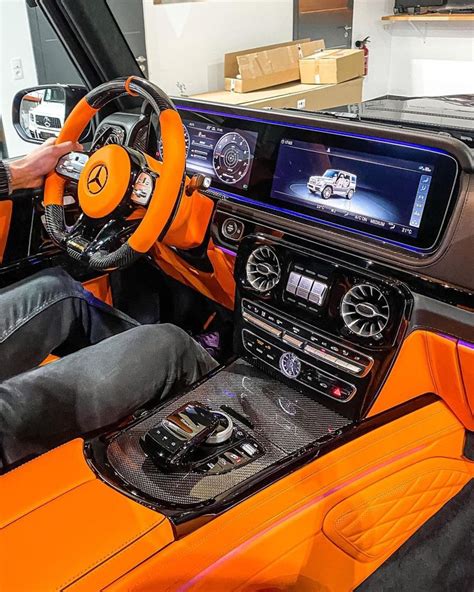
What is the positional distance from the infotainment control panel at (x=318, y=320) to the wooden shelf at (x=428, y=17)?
5133mm

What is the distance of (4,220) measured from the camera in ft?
5.80

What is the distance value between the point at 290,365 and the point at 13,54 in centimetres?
343

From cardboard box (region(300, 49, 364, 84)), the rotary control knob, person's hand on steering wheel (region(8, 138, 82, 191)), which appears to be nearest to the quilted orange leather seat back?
the rotary control knob

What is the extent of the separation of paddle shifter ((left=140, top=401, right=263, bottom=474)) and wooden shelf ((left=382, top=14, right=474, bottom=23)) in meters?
5.55

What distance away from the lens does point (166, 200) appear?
49.9 inches

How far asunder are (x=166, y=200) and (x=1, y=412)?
53 centimetres

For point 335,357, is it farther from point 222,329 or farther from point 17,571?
point 17,571

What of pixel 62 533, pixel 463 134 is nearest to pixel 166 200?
pixel 62 533

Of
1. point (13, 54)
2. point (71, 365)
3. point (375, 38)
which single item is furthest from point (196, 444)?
point (375, 38)

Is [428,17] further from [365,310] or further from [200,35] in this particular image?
[365,310]

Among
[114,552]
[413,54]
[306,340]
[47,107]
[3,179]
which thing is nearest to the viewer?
[114,552]

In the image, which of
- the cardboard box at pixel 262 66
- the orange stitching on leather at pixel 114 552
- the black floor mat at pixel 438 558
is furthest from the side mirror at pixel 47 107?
the cardboard box at pixel 262 66

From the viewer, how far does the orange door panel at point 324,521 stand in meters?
0.92

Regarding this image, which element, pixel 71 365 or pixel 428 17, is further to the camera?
pixel 428 17
